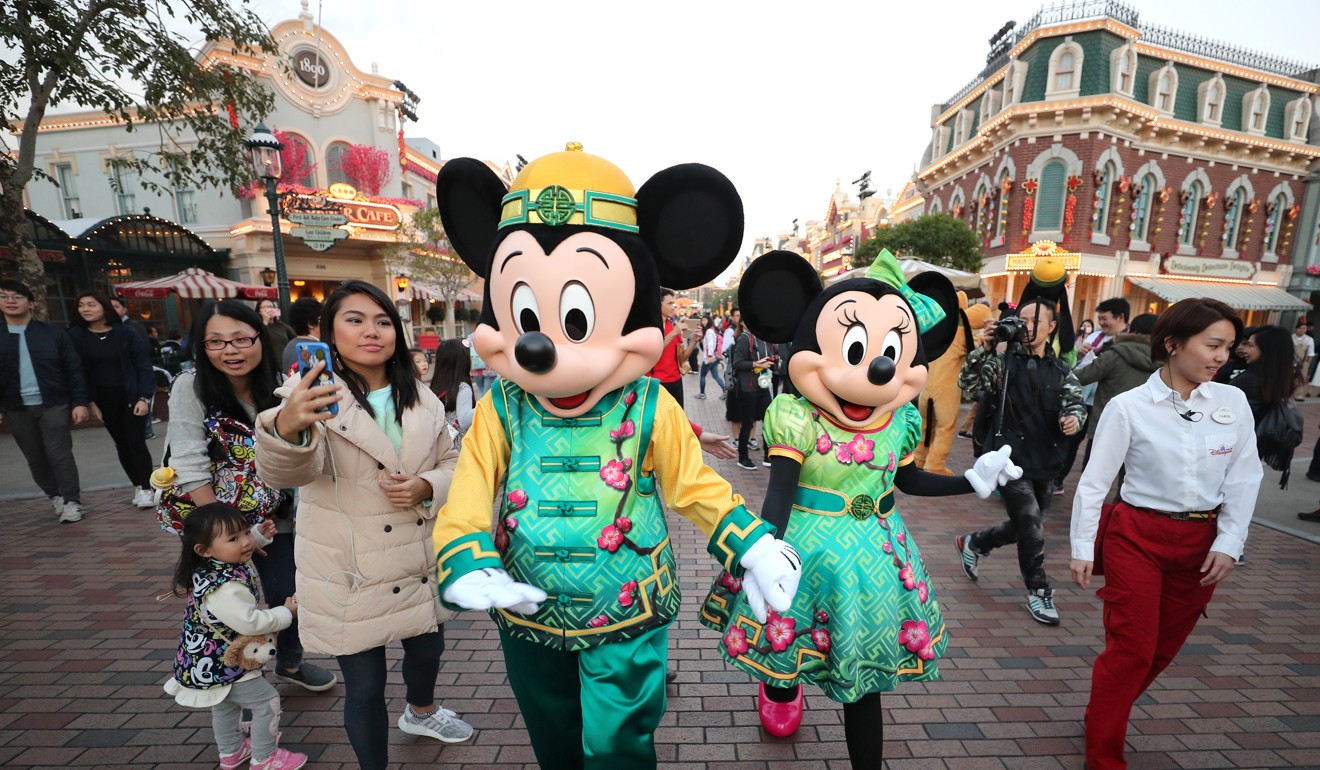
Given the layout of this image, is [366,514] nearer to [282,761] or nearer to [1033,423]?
[282,761]

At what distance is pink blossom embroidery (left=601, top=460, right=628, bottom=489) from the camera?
1.65m

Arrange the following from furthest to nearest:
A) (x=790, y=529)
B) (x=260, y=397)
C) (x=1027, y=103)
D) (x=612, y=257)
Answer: (x=1027, y=103)
(x=260, y=397)
(x=790, y=529)
(x=612, y=257)

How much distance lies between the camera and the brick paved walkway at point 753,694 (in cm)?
239

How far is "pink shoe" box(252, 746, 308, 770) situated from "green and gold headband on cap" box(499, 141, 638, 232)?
2.27 meters

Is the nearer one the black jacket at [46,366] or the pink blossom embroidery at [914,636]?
the pink blossom embroidery at [914,636]

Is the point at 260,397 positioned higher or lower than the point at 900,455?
higher

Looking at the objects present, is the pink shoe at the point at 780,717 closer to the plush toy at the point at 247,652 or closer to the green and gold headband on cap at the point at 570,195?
the plush toy at the point at 247,652

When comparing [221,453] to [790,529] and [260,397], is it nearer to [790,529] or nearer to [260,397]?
[260,397]

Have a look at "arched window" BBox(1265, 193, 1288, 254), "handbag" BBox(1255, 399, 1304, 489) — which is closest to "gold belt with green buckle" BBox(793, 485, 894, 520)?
"handbag" BBox(1255, 399, 1304, 489)

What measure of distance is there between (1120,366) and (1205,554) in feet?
10.6

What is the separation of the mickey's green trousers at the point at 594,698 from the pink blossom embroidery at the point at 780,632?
16.5 inches

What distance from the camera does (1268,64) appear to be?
20562 mm

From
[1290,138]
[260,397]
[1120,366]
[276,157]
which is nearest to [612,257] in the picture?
[260,397]

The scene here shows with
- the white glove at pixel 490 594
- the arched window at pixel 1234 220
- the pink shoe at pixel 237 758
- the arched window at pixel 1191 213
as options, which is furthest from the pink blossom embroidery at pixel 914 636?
the arched window at pixel 1234 220
